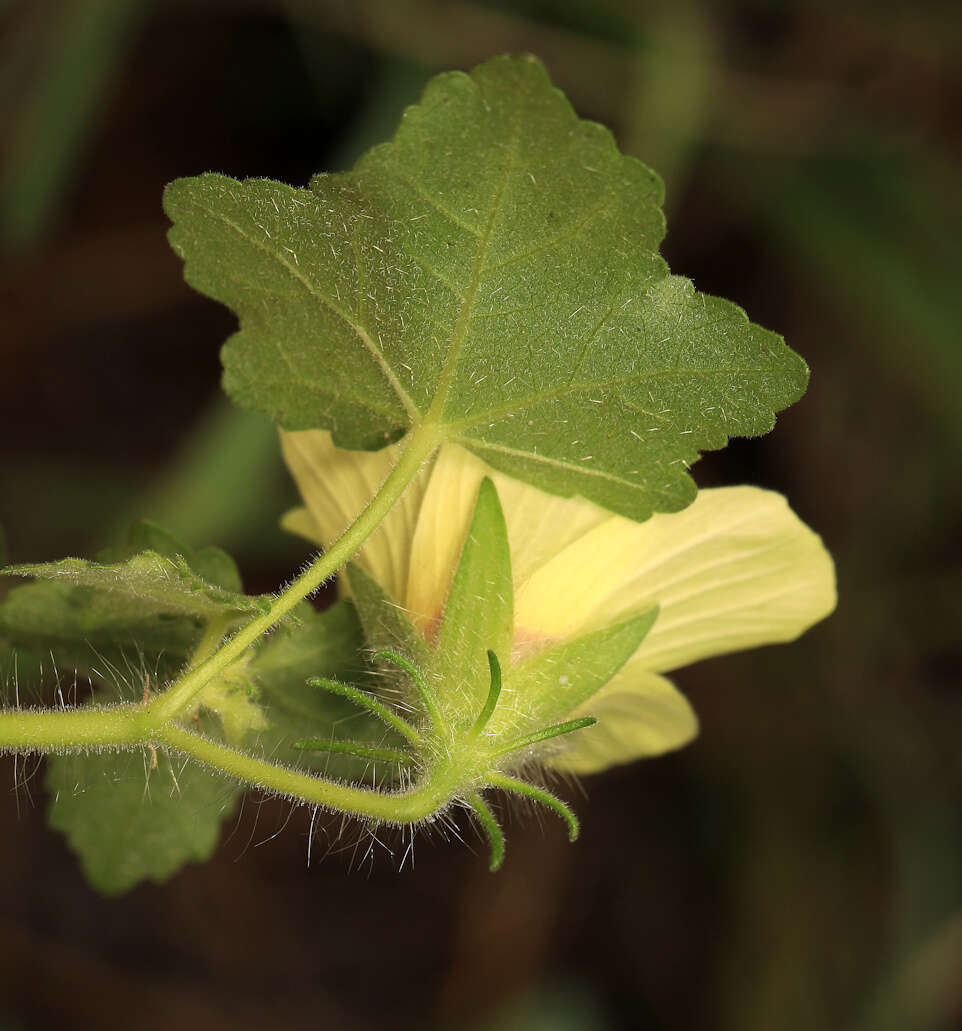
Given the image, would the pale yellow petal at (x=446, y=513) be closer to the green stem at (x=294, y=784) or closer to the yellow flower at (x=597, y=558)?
the yellow flower at (x=597, y=558)

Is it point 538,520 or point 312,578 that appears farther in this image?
point 538,520

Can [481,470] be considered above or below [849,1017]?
above

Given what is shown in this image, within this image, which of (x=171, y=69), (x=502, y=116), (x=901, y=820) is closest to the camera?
(x=502, y=116)

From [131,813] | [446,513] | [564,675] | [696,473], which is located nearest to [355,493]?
[446,513]

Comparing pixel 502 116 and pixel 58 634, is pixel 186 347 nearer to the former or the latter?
pixel 58 634

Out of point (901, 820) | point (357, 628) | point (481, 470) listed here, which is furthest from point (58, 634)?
point (901, 820)

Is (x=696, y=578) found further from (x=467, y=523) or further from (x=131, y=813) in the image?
(x=131, y=813)
